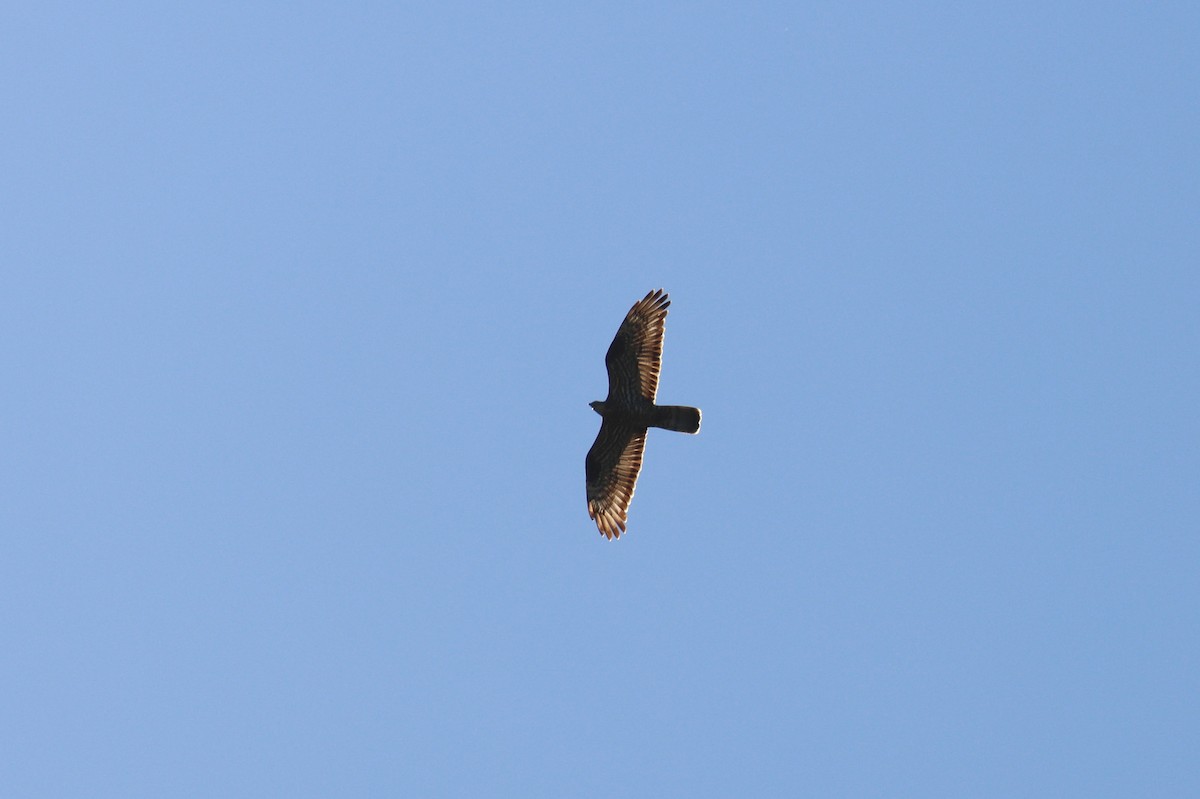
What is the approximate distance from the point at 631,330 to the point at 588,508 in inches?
134

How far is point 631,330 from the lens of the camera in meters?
30.5

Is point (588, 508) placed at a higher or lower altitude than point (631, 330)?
lower

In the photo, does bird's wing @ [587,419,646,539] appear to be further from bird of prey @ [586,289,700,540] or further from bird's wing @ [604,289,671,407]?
bird's wing @ [604,289,671,407]

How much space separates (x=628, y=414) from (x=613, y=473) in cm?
127

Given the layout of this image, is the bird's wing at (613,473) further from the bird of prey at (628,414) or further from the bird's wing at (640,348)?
the bird's wing at (640,348)

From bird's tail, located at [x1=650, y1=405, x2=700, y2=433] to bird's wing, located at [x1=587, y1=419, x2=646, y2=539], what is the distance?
802 millimetres

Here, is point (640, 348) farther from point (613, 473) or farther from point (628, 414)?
point (613, 473)

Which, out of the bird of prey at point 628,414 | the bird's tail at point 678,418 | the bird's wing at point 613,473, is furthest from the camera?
the bird's wing at point 613,473

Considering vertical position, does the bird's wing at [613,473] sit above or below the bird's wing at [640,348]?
below

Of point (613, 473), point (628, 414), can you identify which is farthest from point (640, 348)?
point (613, 473)

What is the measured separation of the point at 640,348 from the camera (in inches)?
1200

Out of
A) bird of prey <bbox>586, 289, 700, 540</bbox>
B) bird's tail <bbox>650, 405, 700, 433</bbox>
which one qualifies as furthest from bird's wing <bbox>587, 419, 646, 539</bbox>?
bird's tail <bbox>650, 405, 700, 433</bbox>

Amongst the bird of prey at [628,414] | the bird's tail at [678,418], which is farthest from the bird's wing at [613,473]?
the bird's tail at [678,418]

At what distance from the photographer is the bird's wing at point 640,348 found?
99.8ft
